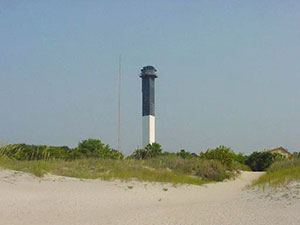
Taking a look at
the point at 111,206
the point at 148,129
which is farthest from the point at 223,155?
the point at 148,129

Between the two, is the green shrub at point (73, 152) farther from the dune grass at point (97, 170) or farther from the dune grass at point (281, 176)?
the dune grass at point (281, 176)

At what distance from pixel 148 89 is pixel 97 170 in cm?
3332

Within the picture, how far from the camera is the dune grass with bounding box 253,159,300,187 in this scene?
424 inches

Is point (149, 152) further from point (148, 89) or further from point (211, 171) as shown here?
point (148, 89)

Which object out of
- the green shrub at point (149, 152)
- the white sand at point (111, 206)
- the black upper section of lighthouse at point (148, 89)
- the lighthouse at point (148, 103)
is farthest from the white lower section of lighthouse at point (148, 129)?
the white sand at point (111, 206)

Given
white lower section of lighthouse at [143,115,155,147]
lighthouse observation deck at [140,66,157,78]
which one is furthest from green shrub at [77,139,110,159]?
lighthouse observation deck at [140,66,157,78]

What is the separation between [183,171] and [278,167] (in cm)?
629

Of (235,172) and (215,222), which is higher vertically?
(235,172)

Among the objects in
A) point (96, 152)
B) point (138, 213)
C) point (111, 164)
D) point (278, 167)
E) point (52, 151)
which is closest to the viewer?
point (138, 213)

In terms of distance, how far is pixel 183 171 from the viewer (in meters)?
16.4

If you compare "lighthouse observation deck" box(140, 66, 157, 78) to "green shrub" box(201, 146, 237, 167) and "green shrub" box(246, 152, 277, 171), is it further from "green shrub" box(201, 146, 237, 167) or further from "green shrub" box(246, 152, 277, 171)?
"green shrub" box(201, 146, 237, 167)

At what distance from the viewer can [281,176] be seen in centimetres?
1260

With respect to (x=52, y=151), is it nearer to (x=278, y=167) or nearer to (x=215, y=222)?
(x=278, y=167)

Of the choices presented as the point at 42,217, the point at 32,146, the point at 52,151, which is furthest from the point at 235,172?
the point at 42,217
